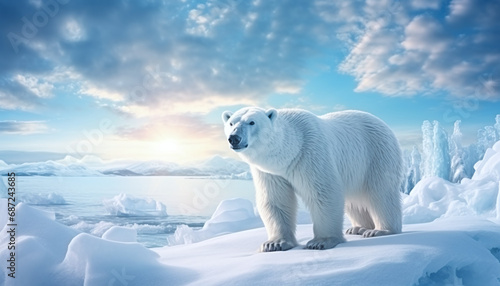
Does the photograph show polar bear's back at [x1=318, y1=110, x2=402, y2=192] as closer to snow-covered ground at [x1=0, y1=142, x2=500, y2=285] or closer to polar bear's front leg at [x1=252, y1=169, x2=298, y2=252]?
polar bear's front leg at [x1=252, y1=169, x2=298, y2=252]

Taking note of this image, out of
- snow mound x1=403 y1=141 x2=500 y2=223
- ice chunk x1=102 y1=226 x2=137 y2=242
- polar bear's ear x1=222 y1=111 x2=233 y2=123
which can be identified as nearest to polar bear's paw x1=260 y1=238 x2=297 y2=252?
polar bear's ear x1=222 y1=111 x2=233 y2=123

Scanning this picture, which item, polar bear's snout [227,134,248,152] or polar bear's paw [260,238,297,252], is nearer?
polar bear's snout [227,134,248,152]

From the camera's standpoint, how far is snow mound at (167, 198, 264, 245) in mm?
10828

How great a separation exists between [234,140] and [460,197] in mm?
12682

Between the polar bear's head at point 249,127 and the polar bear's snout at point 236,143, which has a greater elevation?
the polar bear's head at point 249,127

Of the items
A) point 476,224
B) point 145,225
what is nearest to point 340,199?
point 476,224

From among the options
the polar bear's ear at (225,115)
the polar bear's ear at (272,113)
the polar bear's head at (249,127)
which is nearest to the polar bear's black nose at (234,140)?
the polar bear's head at (249,127)

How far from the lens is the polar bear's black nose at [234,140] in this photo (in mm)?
4172

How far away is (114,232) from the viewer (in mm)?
5887

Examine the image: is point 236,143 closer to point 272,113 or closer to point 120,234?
point 272,113

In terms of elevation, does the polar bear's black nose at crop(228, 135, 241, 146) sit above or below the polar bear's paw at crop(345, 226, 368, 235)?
above

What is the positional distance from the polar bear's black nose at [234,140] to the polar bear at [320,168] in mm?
10

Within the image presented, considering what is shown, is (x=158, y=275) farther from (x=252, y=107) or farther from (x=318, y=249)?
(x=252, y=107)

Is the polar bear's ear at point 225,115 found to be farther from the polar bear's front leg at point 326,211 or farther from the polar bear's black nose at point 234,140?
the polar bear's front leg at point 326,211
